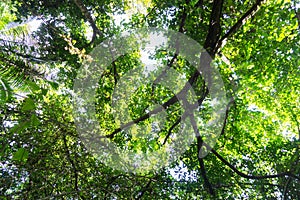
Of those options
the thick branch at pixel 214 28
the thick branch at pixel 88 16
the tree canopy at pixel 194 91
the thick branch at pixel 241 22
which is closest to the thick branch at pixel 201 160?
the tree canopy at pixel 194 91

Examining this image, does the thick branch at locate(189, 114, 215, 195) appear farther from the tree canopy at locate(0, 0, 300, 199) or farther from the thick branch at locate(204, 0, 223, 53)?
the thick branch at locate(204, 0, 223, 53)

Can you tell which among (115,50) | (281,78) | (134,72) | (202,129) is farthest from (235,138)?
(115,50)

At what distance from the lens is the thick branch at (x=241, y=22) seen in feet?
14.6

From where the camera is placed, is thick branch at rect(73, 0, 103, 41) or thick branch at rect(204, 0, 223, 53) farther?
thick branch at rect(73, 0, 103, 41)

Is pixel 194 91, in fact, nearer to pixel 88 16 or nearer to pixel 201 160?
pixel 201 160

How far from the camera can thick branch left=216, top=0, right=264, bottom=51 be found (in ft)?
14.6

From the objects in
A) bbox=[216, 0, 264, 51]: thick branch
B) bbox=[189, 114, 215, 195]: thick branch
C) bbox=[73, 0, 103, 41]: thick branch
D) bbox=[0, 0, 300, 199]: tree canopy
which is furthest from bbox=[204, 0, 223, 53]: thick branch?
bbox=[73, 0, 103, 41]: thick branch

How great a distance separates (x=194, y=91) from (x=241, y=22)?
4.82 feet

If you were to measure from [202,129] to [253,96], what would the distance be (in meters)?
1.27

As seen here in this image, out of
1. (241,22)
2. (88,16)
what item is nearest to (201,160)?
(241,22)

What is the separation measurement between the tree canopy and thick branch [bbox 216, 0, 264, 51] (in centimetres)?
2

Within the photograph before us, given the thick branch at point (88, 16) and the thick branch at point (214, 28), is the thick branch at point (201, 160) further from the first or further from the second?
the thick branch at point (88, 16)

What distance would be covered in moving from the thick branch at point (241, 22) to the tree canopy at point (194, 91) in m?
0.02

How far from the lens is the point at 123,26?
19.5ft
